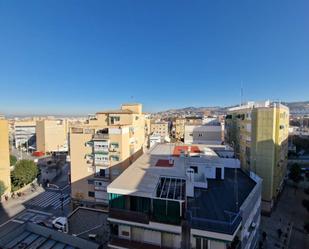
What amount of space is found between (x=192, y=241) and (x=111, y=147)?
17.7 metres

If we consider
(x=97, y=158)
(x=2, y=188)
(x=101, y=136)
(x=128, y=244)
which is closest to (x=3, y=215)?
(x=2, y=188)

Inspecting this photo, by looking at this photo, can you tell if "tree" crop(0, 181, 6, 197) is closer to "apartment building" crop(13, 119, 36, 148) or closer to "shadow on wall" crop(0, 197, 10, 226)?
"shadow on wall" crop(0, 197, 10, 226)

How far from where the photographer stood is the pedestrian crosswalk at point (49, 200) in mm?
31016

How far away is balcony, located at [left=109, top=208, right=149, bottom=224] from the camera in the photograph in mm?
11867

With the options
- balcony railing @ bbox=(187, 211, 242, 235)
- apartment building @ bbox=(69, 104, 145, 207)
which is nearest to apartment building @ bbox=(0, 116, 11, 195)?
apartment building @ bbox=(69, 104, 145, 207)

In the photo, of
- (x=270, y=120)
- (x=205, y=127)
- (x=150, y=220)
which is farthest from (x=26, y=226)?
(x=205, y=127)

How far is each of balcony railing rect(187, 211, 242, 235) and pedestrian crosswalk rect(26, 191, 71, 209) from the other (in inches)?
1064

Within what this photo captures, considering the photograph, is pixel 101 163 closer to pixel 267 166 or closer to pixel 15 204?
pixel 15 204

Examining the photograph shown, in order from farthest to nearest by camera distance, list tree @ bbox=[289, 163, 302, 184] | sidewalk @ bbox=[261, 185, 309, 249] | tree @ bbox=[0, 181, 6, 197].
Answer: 1. tree @ bbox=[289, 163, 302, 184]
2. tree @ bbox=[0, 181, 6, 197]
3. sidewalk @ bbox=[261, 185, 309, 249]

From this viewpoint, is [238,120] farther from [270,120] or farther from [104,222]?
[104,222]

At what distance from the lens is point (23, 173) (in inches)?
1423

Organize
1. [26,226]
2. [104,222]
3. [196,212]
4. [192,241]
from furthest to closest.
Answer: [104,222] → [26,226] → [196,212] → [192,241]

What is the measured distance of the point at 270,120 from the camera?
2753 cm

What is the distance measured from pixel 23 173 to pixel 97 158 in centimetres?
1915
